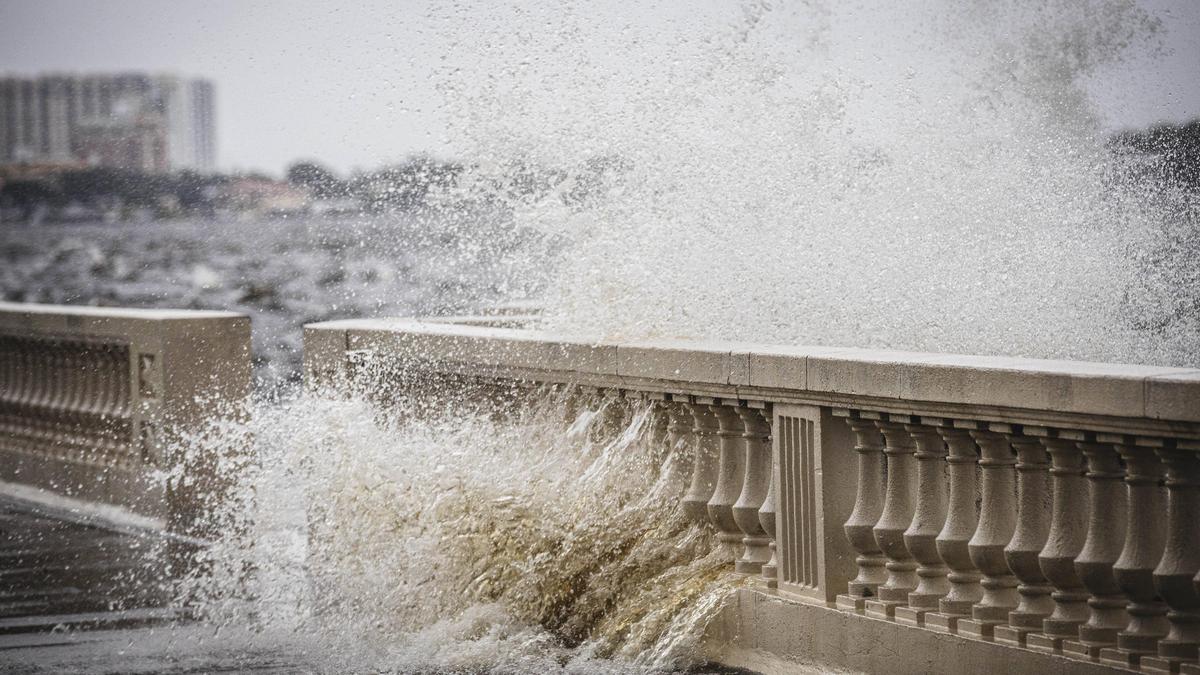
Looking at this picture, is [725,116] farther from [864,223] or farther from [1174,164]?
[1174,164]

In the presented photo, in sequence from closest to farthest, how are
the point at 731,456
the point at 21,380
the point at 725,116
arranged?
the point at 731,456
the point at 725,116
the point at 21,380

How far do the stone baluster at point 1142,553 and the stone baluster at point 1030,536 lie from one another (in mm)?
346

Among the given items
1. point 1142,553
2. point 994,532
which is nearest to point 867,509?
point 994,532

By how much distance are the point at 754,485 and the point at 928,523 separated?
994 millimetres

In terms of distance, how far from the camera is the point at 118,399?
10.8 meters

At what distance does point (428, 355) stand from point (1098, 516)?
13.3ft

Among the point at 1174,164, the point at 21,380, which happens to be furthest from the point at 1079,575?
the point at 1174,164

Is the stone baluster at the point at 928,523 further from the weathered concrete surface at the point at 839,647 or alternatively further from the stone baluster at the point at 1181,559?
the stone baluster at the point at 1181,559

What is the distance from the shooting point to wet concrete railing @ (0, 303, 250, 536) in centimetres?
1013

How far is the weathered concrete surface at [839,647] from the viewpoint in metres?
5.02

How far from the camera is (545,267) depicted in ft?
28.9

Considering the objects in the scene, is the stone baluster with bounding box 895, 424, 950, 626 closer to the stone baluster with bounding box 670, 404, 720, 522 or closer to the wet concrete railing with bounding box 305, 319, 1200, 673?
the wet concrete railing with bounding box 305, 319, 1200, 673

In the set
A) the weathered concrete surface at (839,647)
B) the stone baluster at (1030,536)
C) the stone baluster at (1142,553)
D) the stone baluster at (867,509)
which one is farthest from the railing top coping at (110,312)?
the stone baluster at (1142,553)

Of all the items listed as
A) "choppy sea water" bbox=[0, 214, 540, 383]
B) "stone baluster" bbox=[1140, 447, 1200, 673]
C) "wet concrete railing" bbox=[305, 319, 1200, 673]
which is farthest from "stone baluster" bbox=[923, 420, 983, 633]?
"choppy sea water" bbox=[0, 214, 540, 383]
